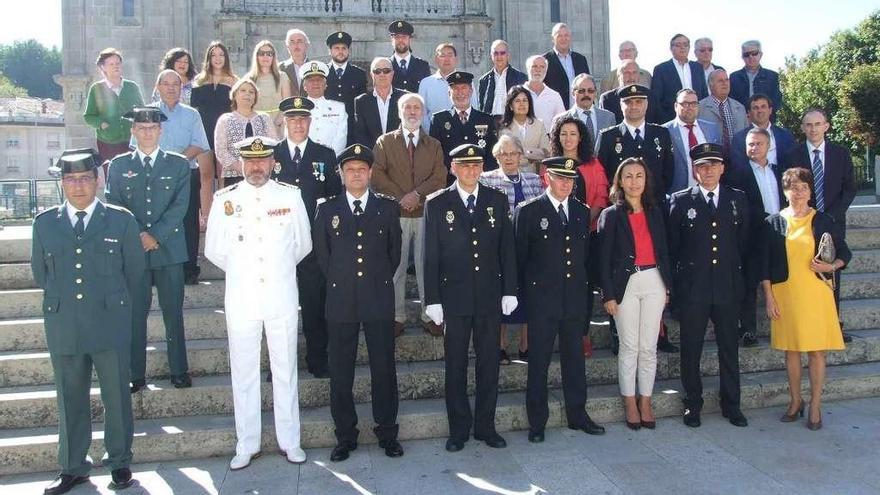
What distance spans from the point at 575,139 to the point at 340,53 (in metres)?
3.16

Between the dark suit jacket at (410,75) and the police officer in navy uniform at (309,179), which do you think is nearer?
the police officer in navy uniform at (309,179)

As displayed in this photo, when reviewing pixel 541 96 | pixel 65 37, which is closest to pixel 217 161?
pixel 541 96

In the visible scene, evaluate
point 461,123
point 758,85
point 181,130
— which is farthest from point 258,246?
point 758,85

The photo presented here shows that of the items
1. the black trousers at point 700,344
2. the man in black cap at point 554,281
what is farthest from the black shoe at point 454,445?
the black trousers at point 700,344

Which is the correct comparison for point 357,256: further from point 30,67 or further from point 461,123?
point 30,67

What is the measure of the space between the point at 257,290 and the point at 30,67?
100 metres

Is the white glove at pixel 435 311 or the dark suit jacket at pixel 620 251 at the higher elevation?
the dark suit jacket at pixel 620 251

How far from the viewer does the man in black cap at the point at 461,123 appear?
723 cm

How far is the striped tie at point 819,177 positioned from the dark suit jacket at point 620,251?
92.6 inches

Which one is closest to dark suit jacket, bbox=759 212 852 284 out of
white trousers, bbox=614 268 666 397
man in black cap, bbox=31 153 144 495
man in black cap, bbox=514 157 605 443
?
white trousers, bbox=614 268 666 397

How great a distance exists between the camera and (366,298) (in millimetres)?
5461

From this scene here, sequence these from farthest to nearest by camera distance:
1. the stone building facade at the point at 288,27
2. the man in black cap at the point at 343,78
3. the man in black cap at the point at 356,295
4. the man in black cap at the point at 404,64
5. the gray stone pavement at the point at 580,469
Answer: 1. the stone building facade at the point at 288,27
2. the man in black cap at the point at 404,64
3. the man in black cap at the point at 343,78
4. the man in black cap at the point at 356,295
5. the gray stone pavement at the point at 580,469

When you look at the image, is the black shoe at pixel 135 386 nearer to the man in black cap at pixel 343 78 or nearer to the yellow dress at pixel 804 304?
the man in black cap at pixel 343 78

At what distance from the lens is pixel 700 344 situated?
6059 millimetres
